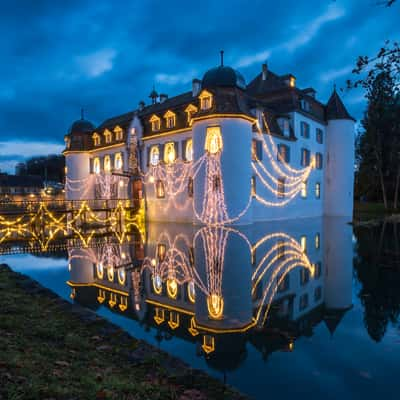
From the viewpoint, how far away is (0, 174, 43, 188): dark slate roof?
240ft

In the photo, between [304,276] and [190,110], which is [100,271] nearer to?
[304,276]

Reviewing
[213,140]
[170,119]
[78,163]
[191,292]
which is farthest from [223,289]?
[78,163]

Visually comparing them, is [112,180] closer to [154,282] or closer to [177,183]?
[177,183]

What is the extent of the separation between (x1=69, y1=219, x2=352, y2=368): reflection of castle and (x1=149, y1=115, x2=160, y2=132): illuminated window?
16417mm

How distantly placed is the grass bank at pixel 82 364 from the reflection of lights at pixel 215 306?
150 centimetres

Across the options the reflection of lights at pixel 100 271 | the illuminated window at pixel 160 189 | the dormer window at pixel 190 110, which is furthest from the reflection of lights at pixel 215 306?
the illuminated window at pixel 160 189

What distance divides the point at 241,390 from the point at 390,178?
4956 cm

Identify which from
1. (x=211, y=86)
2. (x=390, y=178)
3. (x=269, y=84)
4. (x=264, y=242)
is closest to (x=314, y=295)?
(x=264, y=242)

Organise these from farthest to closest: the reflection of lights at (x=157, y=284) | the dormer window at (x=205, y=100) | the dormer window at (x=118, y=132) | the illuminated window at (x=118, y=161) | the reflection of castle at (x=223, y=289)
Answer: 1. the dormer window at (x=118, y=132)
2. the illuminated window at (x=118, y=161)
3. the dormer window at (x=205, y=100)
4. the reflection of lights at (x=157, y=284)
5. the reflection of castle at (x=223, y=289)

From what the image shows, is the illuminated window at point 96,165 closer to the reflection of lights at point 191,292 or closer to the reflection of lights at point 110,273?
the reflection of lights at point 110,273

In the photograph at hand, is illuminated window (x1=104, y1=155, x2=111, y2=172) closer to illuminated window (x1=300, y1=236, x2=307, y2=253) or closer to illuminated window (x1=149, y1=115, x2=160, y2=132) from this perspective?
illuminated window (x1=149, y1=115, x2=160, y2=132)

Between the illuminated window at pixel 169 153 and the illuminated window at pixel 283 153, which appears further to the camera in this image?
the illuminated window at pixel 283 153

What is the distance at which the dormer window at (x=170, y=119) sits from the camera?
2537cm

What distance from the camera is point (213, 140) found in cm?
2091
